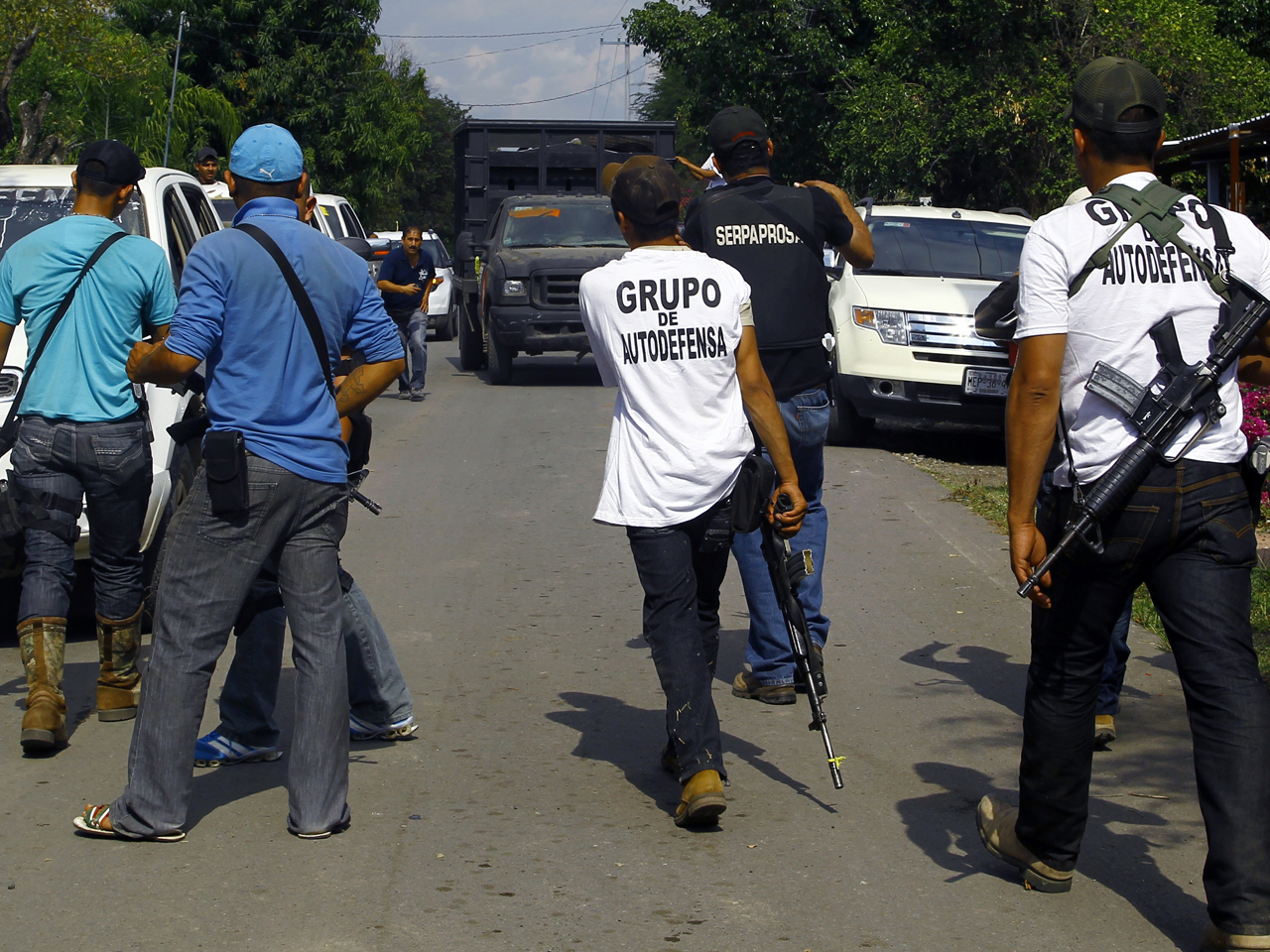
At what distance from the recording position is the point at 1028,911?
12.3 feet

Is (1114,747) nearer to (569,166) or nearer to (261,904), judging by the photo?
(261,904)

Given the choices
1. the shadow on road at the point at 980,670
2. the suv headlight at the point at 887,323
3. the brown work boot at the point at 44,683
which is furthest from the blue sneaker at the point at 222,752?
the suv headlight at the point at 887,323

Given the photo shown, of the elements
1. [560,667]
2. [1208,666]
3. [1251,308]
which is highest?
[1251,308]

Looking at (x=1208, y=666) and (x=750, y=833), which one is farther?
(x=750, y=833)

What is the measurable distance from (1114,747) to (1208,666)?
5.83 ft

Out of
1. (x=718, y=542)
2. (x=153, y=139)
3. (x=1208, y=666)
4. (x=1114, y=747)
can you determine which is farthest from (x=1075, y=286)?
(x=153, y=139)

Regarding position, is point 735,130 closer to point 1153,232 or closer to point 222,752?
point 1153,232

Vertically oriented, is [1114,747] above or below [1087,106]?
below

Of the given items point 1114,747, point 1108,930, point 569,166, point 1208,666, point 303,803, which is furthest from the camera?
point 569,166

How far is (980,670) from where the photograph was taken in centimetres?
604

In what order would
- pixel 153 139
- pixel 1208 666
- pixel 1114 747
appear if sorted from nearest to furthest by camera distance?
pixel 1208 666 < pixel 1114 747 < pixel 153 139

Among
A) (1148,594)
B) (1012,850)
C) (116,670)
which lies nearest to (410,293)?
(1148,594)

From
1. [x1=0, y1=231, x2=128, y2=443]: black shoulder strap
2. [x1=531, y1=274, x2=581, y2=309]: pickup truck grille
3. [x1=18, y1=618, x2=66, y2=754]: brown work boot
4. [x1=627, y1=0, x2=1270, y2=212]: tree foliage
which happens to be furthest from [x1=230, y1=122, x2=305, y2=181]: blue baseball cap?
[x1=627, y1=0, x2=1270, y2=212]: tree foliage

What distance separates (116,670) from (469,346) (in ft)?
46.2
